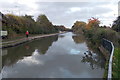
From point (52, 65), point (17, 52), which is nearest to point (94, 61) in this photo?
point (52, 65)

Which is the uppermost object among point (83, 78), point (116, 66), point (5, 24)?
point (5, 24)

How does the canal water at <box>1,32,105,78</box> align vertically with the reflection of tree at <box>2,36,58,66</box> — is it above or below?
below

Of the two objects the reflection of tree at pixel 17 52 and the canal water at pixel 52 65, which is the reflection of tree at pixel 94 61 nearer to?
the canal water at pixel 52 65

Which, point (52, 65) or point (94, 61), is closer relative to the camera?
point (52, 65)

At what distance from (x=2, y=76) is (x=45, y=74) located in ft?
6.26

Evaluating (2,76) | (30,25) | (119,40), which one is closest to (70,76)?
(2,76)

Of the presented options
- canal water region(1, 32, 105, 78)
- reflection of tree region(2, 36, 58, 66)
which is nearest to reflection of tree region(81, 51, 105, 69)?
canal water region(1, 32, 105, 78)

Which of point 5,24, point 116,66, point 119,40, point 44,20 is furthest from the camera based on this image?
point 44,20

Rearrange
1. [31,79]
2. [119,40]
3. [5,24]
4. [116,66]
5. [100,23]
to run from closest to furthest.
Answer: [31,79] < [116,66] < [119,40] < [5,24] < [100,23]

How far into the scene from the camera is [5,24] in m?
27.3

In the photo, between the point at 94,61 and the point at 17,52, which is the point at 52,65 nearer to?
the point at 94,61

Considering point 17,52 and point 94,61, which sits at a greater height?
point 17,52

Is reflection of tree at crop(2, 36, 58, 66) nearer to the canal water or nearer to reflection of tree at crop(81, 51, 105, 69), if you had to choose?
the canal water

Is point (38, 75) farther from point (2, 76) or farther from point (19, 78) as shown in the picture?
point (2, 76)
